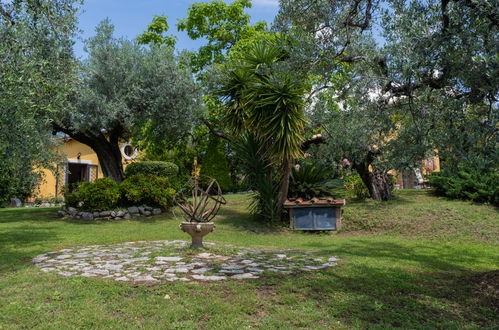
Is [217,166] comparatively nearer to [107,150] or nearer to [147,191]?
[107,150]

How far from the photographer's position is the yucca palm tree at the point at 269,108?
11.3 metres

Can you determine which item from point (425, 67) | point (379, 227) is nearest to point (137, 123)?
point (379, 227)

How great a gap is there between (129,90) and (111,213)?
4496 millimetres

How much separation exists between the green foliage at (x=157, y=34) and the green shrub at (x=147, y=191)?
12.2m

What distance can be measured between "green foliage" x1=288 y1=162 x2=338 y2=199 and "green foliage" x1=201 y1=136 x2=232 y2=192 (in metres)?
9.59

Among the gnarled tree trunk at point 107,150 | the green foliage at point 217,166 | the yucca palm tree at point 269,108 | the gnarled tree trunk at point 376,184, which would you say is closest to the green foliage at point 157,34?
the green foliage at point 217,166

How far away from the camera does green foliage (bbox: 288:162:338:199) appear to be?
13273mm

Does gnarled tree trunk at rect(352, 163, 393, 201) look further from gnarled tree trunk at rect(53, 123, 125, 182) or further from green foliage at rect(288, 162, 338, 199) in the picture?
gnarled tree trunk at rect(53, 123, 125, 182)

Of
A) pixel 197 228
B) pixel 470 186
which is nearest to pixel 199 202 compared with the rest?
pixel 197 228

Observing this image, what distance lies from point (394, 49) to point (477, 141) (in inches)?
84.4

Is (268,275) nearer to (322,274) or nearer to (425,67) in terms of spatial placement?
(322,274)

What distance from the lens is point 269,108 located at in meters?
11.5

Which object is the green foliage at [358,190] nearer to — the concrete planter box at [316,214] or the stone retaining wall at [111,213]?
the concrete planter box at [316,214]

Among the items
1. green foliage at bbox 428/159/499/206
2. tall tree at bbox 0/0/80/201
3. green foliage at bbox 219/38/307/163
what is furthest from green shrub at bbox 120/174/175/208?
green foliage at bbox 428/159/499/206
